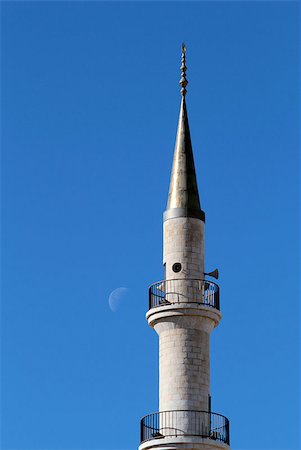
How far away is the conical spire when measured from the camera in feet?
169

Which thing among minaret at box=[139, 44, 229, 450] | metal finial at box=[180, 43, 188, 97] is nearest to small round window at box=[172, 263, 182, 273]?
minaret at box=[139, 44, 229, 450]

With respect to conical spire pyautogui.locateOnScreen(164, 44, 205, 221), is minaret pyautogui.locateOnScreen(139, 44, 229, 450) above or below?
below

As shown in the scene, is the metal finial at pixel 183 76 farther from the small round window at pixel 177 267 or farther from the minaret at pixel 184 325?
the small round window at pixel 177 267

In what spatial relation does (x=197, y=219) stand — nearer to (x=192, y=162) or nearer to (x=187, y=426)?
(x=192, y=162)

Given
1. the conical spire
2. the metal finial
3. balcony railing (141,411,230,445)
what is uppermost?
the metal finial

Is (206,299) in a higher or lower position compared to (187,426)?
higher

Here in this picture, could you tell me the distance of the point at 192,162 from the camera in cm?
5288

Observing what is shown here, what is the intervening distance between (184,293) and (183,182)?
4943mm

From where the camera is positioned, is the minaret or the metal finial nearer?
the minaret

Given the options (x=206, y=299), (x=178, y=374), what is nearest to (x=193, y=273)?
(x=206, y=299)

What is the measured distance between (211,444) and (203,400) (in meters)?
1.91

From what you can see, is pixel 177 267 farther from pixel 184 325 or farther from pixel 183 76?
pixel 183 76

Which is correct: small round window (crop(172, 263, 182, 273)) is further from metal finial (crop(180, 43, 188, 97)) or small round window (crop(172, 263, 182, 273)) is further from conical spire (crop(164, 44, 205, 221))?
metal finial (crop(180, 43, 188, 97))

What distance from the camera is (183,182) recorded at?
52.2 meters
